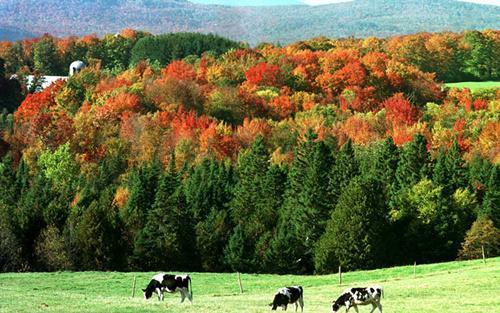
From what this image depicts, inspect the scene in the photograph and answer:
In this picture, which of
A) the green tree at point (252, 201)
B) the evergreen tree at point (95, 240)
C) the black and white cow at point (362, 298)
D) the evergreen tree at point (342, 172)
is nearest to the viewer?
the black and white cow at point (362, 298)

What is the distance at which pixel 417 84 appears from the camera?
613 feet

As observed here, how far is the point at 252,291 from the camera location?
171 feet

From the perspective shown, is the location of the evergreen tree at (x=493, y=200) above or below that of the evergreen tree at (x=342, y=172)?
below

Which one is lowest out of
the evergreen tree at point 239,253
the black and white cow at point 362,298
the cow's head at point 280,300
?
the evergreen tree at point 239,253

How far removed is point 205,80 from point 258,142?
82424 millimetres

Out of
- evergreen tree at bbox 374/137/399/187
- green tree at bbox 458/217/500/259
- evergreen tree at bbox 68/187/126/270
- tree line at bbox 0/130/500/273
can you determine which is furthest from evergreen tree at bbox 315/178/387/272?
evergreen tree at bbox 68/187/126/270

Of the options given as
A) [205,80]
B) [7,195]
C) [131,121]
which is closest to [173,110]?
[131,121]

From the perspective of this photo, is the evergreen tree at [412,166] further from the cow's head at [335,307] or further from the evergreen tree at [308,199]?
the cow's head at [335,307]

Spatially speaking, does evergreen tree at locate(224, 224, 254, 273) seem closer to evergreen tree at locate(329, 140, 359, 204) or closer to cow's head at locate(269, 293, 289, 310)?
evergreen tree at locate(329, 140, 359, 204)

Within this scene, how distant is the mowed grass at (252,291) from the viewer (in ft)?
110

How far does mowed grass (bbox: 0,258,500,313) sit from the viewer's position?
33.6m

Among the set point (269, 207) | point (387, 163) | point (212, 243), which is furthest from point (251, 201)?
point (387, 163)

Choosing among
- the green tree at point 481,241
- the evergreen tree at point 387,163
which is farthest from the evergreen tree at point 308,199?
the green tree at point 481,241

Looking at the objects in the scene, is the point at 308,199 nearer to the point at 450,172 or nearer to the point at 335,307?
the point at 450,172
